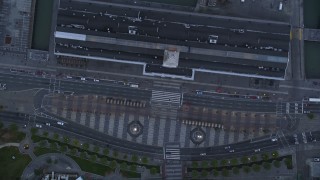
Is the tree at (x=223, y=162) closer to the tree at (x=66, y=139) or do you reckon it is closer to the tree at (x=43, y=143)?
the tree at (x=66, y=139)

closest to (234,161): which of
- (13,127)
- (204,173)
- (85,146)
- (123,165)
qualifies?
(204,173)

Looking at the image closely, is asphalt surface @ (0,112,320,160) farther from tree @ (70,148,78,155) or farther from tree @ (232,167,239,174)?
tree @ (70,148,78,155)

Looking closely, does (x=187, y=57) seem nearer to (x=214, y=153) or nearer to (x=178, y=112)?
(x=178, y=112)

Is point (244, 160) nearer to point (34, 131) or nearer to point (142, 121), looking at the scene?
point (142, 121)

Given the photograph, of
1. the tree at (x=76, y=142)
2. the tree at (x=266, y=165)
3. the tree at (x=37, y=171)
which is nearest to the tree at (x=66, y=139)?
the tree at (x=76, y=142)

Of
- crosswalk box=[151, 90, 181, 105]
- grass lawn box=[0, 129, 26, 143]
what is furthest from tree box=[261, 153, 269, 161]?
grass lawn box=[0, 129, 26, 143]

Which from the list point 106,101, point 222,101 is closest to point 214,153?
point 222,101
